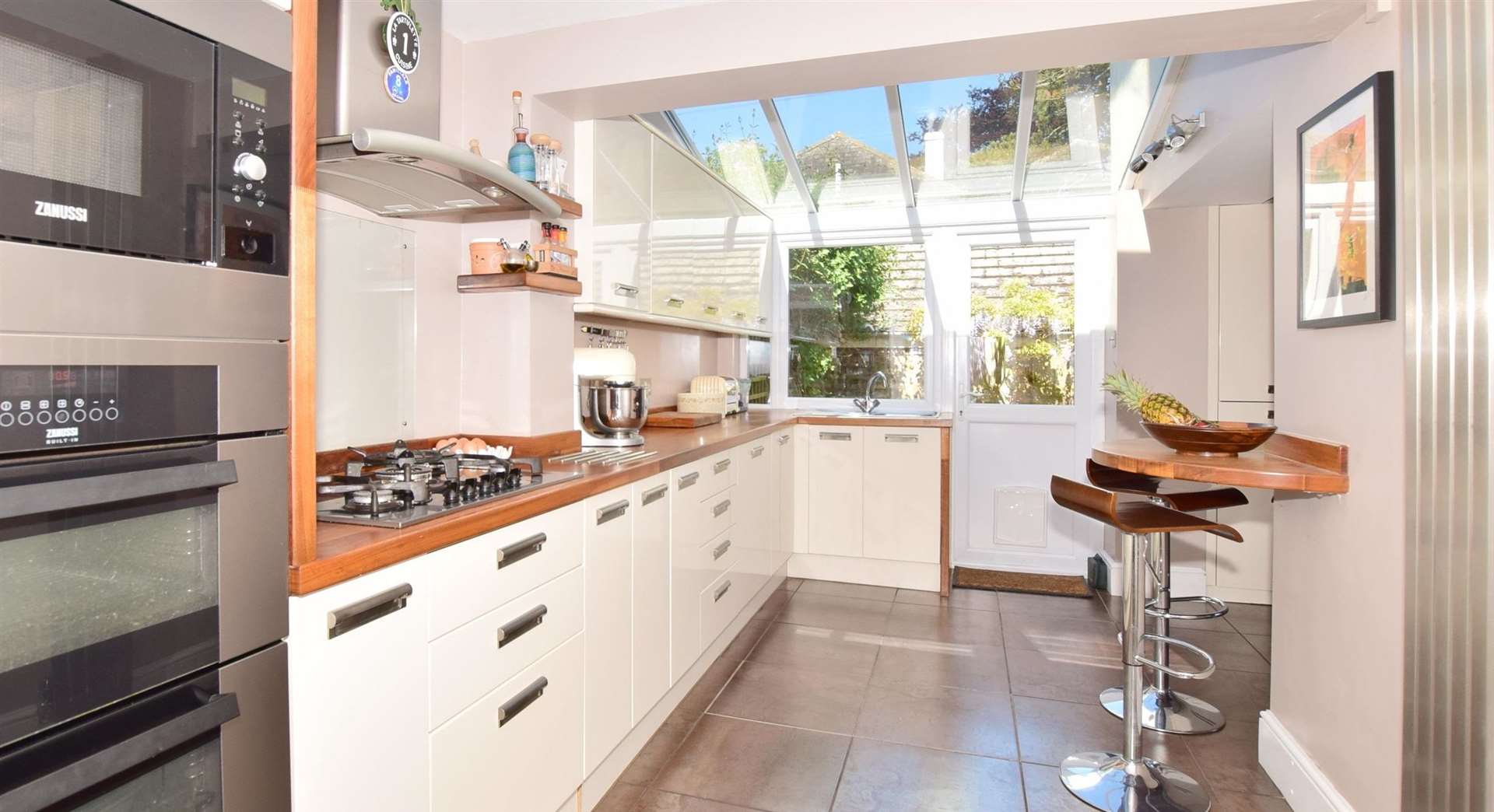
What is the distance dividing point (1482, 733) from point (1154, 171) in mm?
3086

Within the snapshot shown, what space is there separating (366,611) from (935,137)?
3.80 metres

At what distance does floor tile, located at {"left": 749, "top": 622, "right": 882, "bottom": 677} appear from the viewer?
3.12 meters

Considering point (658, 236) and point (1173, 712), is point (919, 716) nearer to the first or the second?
point (1173, 712)

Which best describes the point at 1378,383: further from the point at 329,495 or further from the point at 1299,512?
the point at 329,495

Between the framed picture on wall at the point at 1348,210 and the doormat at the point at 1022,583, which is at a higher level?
the framed picture on wall at the point at 1348,210

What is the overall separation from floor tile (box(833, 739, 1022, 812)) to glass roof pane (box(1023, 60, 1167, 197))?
2757 millimetres

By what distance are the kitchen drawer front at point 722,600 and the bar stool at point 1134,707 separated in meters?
1.28

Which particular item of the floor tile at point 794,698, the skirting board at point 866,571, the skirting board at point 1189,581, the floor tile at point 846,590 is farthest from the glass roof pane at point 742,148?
the skirting board at point 1189,581

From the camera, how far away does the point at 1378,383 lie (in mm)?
1814

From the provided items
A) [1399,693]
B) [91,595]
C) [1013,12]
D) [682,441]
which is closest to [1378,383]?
[1399,693]

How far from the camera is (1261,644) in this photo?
11.2 feet

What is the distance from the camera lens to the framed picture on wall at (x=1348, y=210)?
5.77 ft

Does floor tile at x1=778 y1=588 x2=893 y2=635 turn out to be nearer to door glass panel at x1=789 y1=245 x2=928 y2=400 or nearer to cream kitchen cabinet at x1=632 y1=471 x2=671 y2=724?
cream kitchen cabinet at x1=632 y1=471 x2=671 y2=724

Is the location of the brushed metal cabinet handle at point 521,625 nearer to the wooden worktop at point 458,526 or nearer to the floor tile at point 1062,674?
the wooden worktop at point 458,526
